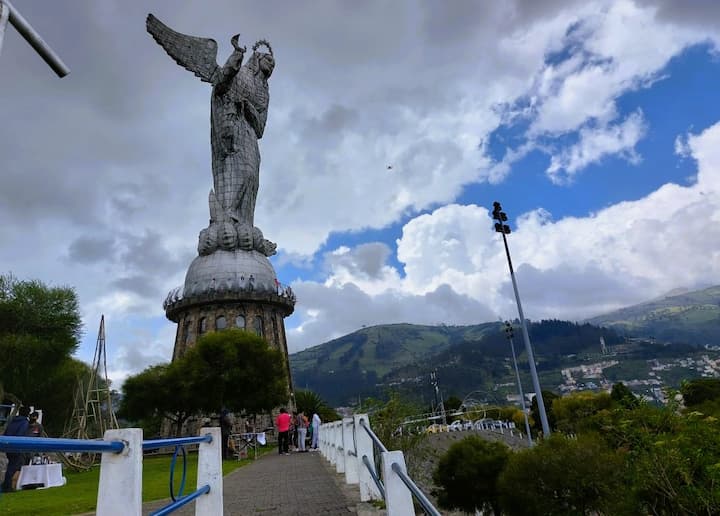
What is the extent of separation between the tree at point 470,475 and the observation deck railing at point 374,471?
6367 mm

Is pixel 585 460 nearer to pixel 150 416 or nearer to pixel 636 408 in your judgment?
→ pixel 636 408

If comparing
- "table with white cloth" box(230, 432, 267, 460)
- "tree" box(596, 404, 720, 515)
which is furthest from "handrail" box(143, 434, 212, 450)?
"table with white cloth" box(230, 432, 267, 460)

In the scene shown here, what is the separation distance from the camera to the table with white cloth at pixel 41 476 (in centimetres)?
1265

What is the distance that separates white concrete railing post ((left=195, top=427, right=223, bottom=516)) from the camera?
15.3ft

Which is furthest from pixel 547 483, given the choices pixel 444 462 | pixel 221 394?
pixel 221 394

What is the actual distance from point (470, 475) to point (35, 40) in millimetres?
17268

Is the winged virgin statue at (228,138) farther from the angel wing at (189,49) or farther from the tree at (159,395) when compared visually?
the tree at (159,395)

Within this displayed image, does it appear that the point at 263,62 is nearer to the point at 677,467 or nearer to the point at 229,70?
the point at 229,70

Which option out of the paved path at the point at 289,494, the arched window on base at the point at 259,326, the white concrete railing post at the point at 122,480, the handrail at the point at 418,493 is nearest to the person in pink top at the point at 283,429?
the paved path at the point at 289,494

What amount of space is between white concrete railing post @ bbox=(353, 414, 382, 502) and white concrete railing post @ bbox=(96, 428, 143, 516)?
4.35m

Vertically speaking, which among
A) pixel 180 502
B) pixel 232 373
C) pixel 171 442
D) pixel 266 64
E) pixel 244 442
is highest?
pixel 266 64

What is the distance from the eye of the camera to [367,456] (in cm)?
686

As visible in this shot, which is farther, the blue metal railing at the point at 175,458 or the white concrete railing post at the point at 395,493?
the white concrete railing post at the point at 395,493

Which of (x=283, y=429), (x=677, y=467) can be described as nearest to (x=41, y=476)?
(x=283, y=429)
